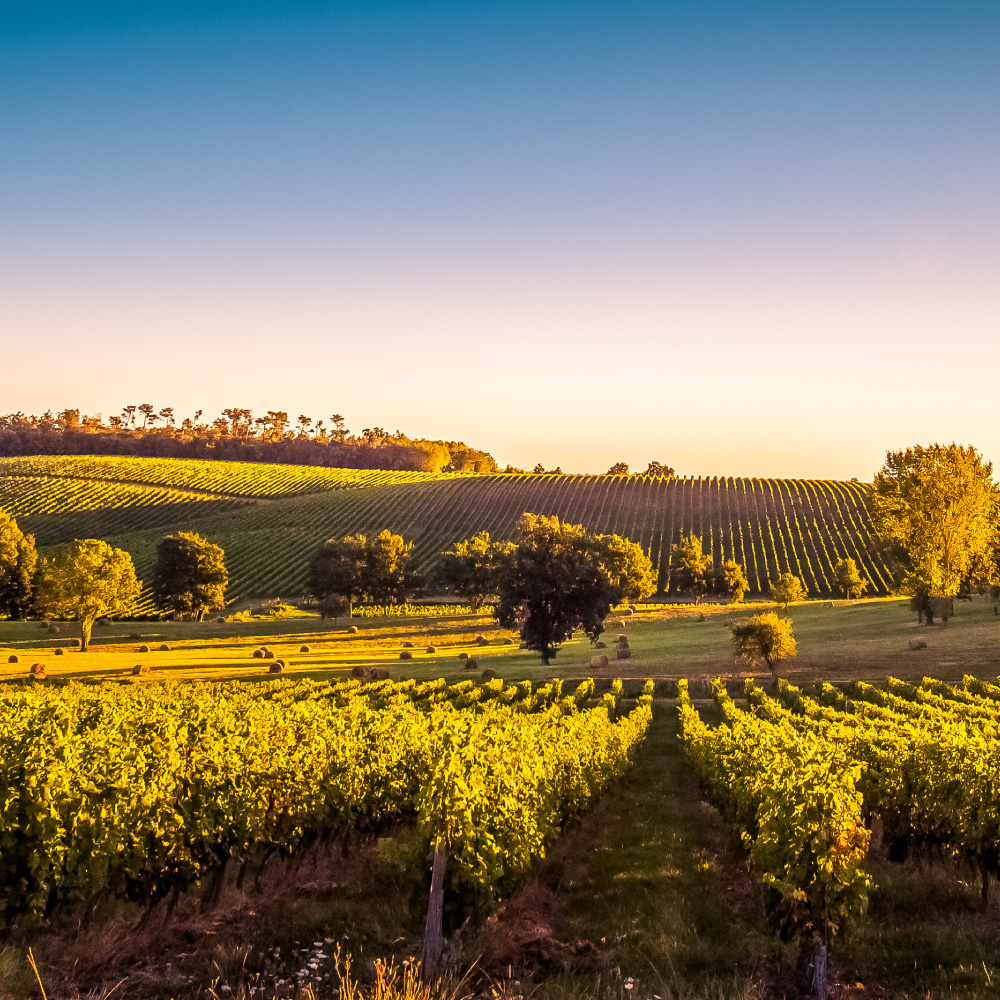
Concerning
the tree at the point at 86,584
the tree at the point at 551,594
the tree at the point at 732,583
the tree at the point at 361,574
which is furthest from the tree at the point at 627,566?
the tree at the point at 86,584

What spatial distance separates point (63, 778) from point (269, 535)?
113900 millimetres

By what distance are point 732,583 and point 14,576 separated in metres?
80.0

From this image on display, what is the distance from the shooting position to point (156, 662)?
46594mm

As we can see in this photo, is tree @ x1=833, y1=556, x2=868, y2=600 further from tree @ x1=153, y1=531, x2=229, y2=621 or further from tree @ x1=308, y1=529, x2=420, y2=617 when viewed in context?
tree @ x1=153, y1=531, x2=229, y2=621

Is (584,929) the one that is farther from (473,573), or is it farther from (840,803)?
(473,573)

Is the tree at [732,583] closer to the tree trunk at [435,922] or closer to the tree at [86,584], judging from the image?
the tree at [86,584]

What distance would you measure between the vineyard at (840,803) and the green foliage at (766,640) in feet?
68.0

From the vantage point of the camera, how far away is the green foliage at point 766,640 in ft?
147

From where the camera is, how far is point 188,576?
82500 mm

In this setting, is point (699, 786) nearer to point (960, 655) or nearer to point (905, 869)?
point (905, 869)

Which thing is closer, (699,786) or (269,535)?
(699,786)

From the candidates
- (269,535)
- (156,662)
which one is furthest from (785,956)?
(269,535)

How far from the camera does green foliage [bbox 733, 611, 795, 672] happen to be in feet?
147

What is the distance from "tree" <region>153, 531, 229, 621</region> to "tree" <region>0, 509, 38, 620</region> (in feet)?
42.1
